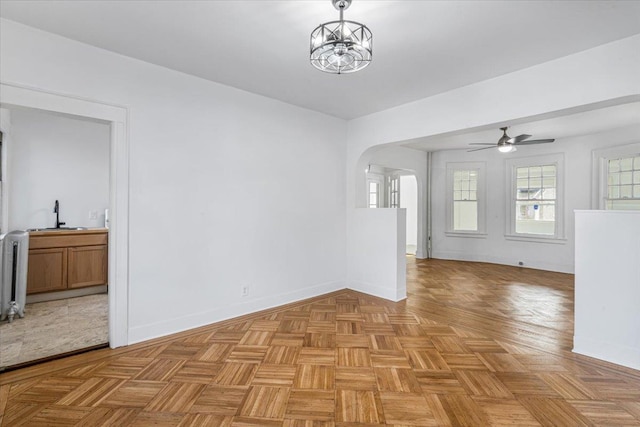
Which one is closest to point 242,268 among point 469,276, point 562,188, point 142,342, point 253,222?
point 253,222

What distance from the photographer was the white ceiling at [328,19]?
1.99 m

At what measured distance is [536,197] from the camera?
629 cm

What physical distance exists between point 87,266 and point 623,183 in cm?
832

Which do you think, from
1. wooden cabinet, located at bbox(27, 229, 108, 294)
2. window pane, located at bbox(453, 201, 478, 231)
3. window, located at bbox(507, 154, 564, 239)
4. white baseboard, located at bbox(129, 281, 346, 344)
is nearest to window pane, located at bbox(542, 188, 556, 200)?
window, located at bbox(507, 154, 564, 239)

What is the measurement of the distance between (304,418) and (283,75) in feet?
9.19

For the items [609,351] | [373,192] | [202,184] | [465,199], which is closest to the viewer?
[609,351]

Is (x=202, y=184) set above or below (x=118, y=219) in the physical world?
above

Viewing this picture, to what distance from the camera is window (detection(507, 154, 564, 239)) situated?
600cm

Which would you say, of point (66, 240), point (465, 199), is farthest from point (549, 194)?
point (66, 240)

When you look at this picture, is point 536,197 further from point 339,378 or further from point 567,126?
point 339,378

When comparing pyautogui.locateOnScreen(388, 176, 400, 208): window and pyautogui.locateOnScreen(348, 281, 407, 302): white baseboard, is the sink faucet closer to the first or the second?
pyautogui.locateOnScreen(348, 281, 407, 302): white baseboard

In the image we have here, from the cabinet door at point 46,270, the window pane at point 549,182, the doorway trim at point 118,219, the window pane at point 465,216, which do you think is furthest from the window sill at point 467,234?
the cabinet door at point 46,270

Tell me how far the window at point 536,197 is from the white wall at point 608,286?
13.4 ft

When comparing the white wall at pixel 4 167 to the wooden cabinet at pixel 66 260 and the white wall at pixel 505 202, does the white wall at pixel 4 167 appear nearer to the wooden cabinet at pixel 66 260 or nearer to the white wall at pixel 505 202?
the wooden cabinet at pixel 66 260
